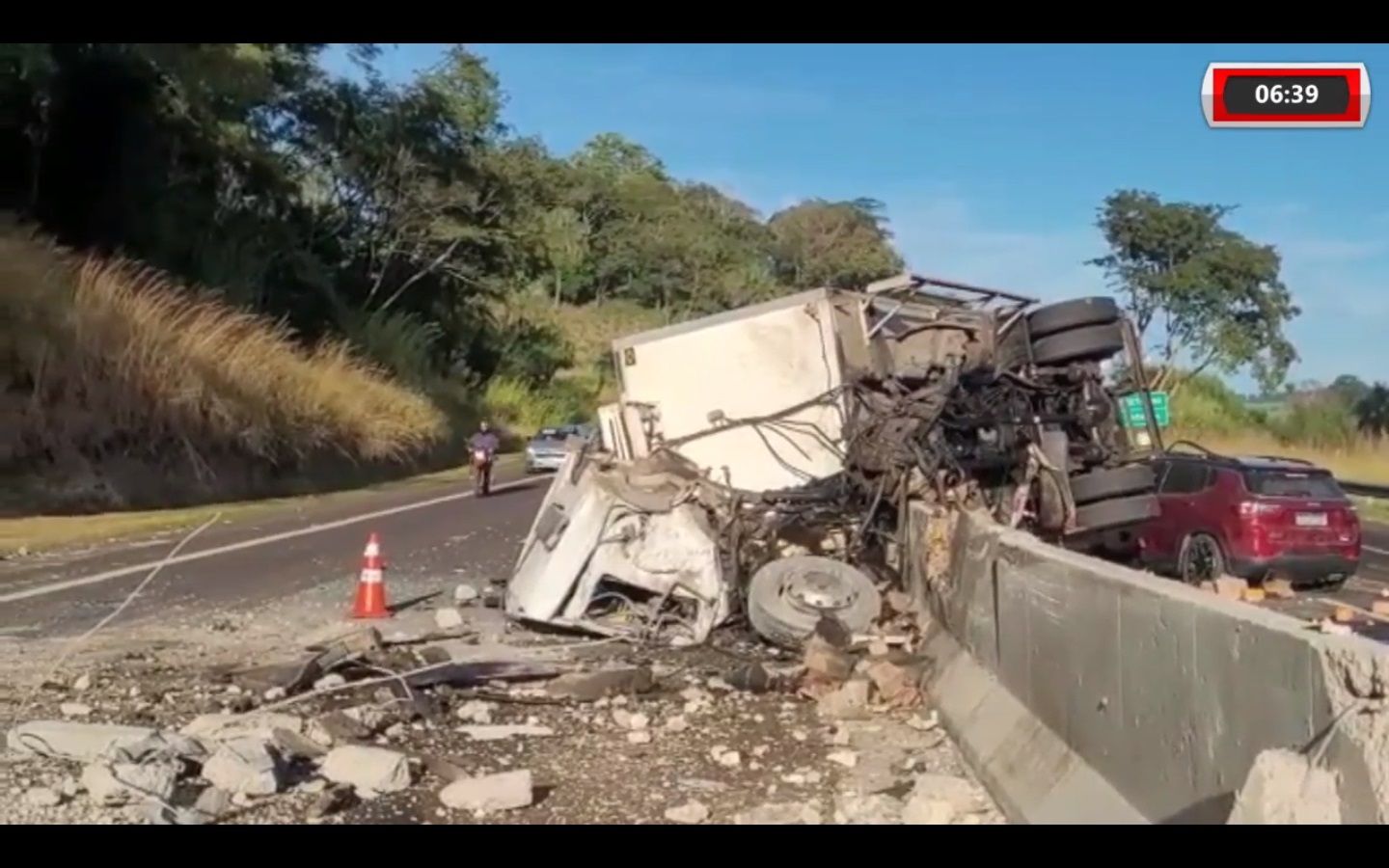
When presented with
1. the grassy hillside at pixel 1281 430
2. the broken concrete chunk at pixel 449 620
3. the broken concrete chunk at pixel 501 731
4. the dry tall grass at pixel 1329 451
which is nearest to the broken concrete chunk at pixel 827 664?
the broken concrete chunk at pixel 501 731

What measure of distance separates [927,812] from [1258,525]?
40.8ft

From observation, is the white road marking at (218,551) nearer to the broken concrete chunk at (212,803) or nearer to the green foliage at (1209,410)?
the broken concrete chunk at (212,803)

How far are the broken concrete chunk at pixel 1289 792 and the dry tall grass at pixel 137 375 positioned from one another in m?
25.4

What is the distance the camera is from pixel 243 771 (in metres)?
7.21

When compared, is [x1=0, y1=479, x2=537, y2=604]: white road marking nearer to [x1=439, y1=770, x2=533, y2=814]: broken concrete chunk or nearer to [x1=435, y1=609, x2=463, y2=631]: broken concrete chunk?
[x1=435, y1=609, x2=463, y2=631]: broken concrete chunk

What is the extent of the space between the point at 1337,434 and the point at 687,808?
5252 centimetres

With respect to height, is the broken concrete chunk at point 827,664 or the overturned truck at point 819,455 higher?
the overturned truck at point 819,455

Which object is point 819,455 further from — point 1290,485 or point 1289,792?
point 1289,792

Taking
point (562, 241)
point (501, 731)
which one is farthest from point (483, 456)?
point (562, 241)

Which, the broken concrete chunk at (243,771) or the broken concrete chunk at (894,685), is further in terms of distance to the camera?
the broken concrete chunk at (894,685)

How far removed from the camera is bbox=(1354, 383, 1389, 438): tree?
187 ft

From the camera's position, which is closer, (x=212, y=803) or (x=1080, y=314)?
(x=212, y=803)

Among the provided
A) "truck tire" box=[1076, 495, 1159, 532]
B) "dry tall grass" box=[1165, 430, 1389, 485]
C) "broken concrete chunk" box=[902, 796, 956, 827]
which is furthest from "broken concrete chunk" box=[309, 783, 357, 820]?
"dry tall grass" box=[1165, 430, 1389, 485]

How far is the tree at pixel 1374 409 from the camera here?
2239 inches
